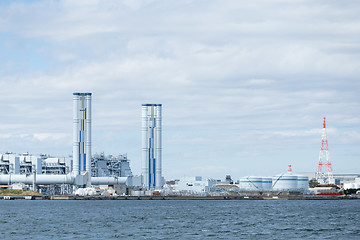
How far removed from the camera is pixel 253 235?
65188 mm

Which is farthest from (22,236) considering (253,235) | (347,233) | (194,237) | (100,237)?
(347,233)

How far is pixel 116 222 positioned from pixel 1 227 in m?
15.1

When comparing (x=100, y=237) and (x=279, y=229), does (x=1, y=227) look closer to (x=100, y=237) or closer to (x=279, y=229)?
(x=100, y=237)

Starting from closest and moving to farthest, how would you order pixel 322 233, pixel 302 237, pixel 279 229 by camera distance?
pixel 302 237 → pixel 322 233 → pixel 279 229

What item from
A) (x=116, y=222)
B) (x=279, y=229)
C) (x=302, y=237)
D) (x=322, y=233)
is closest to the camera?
(x=302, y=237)

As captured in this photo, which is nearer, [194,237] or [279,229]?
[194,237]

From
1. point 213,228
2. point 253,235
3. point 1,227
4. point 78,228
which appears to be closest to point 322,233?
point 253,235

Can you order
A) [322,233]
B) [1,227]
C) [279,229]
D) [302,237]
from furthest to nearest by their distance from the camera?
[1,227] < [279,229] < [322,233] < [302,237]

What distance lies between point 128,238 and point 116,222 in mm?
22731

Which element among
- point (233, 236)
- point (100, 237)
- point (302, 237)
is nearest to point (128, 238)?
point (100, 237)

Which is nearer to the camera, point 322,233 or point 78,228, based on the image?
point 322,233

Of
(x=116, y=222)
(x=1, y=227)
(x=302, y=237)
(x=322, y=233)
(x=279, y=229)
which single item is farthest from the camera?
(x=116, y=222)

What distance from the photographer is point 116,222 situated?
85.1 m

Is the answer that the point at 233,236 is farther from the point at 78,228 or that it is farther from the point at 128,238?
the point at 78,228
